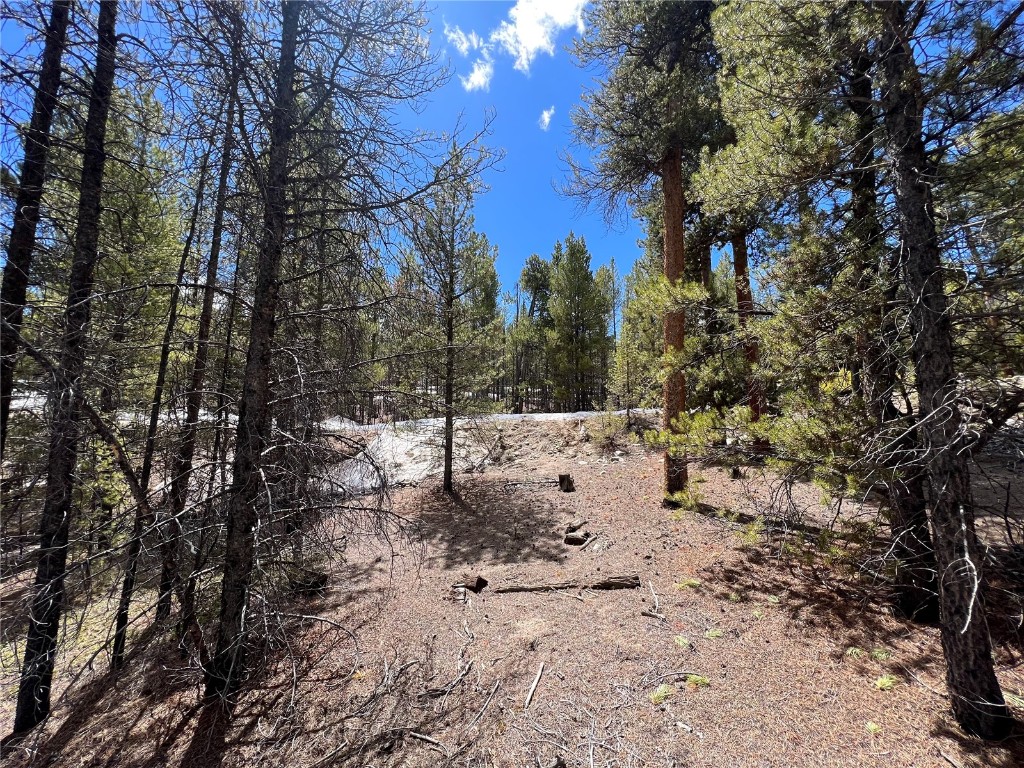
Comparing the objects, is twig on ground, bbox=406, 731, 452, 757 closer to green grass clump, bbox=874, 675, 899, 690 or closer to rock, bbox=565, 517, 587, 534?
green grass clump, bbox=874, 675, 899, 690

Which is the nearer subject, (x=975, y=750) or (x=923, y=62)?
(x=975, y=750)

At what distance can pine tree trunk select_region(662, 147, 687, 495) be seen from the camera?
7.10 meters

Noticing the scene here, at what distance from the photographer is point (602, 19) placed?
726 cm

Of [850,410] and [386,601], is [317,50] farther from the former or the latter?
[386,601]

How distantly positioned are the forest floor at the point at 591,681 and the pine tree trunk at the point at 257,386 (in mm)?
412

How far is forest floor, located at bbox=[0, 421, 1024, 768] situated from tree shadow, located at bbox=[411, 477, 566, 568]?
0.99 m

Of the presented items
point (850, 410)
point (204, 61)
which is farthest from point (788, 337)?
point (204, 61)

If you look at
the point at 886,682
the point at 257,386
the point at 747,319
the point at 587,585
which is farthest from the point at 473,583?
the point at 747,319

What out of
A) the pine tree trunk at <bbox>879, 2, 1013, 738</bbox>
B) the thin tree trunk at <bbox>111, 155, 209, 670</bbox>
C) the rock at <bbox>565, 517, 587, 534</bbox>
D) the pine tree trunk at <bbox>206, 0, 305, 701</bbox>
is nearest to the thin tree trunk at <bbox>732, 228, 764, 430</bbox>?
A: the pine tree trunk at <bbox>879, 2, 1013, 738</bbox>

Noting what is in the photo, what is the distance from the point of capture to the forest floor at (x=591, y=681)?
271 cm

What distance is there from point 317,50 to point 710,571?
6.87m

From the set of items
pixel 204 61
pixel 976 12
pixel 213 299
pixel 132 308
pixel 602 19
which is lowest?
pixel 132 308

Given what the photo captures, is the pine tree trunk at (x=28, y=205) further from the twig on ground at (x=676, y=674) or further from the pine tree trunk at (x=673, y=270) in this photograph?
the pine tree trunk at (x=673, y=270)

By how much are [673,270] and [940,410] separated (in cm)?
525
